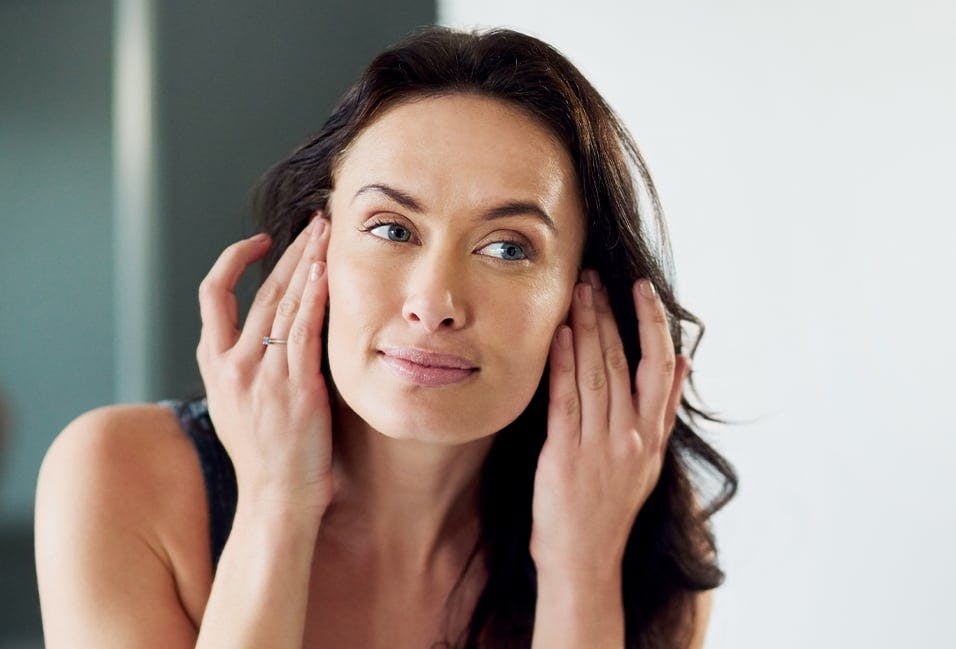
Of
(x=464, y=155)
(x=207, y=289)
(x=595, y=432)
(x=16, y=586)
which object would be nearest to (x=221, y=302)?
(x=207, y=289)

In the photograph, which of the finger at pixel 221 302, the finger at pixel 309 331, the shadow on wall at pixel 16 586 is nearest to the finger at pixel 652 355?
the finger at pixel 309 331

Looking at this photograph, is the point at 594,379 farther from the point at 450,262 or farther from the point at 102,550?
the point at 102,550

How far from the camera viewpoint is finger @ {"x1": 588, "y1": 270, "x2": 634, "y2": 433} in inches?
53.7

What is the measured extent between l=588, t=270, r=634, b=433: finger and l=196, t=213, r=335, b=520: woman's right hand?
1.09ft

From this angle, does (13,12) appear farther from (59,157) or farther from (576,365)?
(576,365)

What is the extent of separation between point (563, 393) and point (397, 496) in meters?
0.25

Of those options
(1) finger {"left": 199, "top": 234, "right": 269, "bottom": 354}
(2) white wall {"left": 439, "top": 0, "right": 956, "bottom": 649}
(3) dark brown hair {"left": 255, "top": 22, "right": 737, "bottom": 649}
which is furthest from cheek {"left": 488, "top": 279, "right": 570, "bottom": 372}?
(2) white wall {"left": 439, "top": 0, "right": 956, "bottom": 649}

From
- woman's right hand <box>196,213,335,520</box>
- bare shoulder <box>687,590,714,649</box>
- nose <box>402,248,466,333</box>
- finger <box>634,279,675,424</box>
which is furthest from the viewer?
bare shoulder <box>687,590,714,649</box>

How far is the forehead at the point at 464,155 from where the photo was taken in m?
1.20

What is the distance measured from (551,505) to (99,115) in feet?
3.26

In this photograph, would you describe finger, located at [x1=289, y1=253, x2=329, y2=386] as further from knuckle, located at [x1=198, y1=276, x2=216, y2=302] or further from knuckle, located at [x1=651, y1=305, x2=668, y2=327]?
knuckle, located at [x1=651, y1=305, x2=668, y2=327]

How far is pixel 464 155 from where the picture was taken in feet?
3.94

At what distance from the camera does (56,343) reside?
1888 millimetres

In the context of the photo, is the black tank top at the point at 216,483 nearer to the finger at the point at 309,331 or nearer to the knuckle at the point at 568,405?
the finger at the point at 309,331
